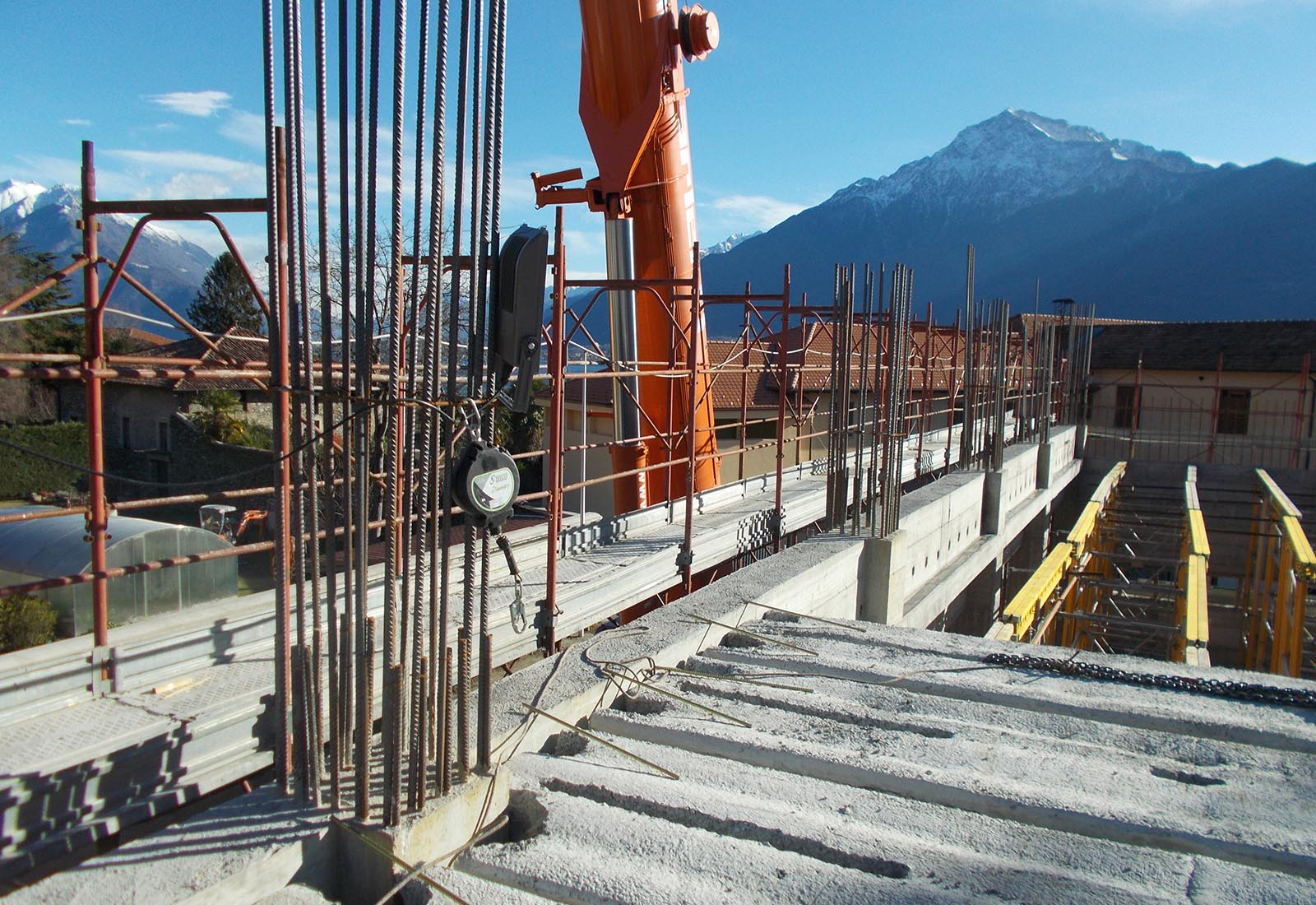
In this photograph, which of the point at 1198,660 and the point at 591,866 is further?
the point at 1198,660

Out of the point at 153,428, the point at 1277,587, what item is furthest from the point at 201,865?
the point at 153,428

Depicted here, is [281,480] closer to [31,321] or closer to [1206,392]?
[31,321]

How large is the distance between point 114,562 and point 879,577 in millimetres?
6142

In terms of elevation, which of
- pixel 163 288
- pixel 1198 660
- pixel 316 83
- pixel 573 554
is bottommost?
pixel 1198 660

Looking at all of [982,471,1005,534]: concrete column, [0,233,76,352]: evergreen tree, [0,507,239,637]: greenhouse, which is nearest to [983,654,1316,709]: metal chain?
[0,507,239,637]: greenhouse

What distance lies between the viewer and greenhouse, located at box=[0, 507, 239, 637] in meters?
7.28

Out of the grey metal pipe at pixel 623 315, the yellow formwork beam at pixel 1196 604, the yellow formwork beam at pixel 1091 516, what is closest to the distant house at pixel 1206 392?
the yellow formwork beam at pixel 1091 516

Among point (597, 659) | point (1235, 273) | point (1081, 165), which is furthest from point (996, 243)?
point (597, 659)

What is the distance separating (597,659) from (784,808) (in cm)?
142

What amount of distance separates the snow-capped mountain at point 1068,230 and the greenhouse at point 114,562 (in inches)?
3264

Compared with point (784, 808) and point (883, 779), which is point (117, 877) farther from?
point (883, 779)

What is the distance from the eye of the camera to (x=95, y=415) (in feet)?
12.5

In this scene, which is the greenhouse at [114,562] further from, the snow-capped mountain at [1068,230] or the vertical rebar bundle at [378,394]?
the snow-capped mountain at [1068,230]

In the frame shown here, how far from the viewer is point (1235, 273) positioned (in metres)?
102
